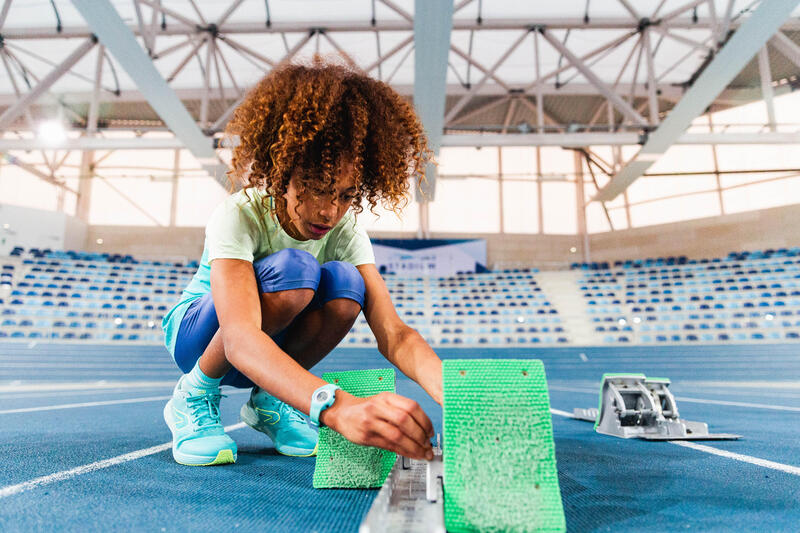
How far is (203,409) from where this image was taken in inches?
52.3

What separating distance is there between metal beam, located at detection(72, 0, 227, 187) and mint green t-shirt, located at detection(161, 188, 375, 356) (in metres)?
3.23

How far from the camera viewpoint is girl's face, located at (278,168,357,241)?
1.03m

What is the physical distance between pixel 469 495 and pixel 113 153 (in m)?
18.0

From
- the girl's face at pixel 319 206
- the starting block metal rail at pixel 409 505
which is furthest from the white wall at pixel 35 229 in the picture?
the starting block metal rail at pixel 409 505

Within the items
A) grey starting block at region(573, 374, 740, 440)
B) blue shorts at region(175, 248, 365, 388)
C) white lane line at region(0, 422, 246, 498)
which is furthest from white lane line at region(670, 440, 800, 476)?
white lane line at region(0, 422, 246, 498)

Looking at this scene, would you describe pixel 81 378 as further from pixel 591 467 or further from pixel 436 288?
pixel 436 288

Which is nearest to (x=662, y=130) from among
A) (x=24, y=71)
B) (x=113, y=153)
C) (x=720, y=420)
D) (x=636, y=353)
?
(x=636, y=353)

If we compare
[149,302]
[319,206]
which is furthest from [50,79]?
[319,206]

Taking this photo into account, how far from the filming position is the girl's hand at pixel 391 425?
2.39 ft

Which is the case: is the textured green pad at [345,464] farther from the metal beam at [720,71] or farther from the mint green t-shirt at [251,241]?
the metal beam at [720,71]

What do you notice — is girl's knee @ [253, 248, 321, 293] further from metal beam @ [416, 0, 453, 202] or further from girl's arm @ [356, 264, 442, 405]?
metal beam @ [416, 0, 453, 202]

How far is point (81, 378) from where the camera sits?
20.9ft

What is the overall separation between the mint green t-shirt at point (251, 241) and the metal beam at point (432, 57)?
283 centimetres

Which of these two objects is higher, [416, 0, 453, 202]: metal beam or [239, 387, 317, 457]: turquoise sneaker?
[416, 0, 453, 202]: metal beam
